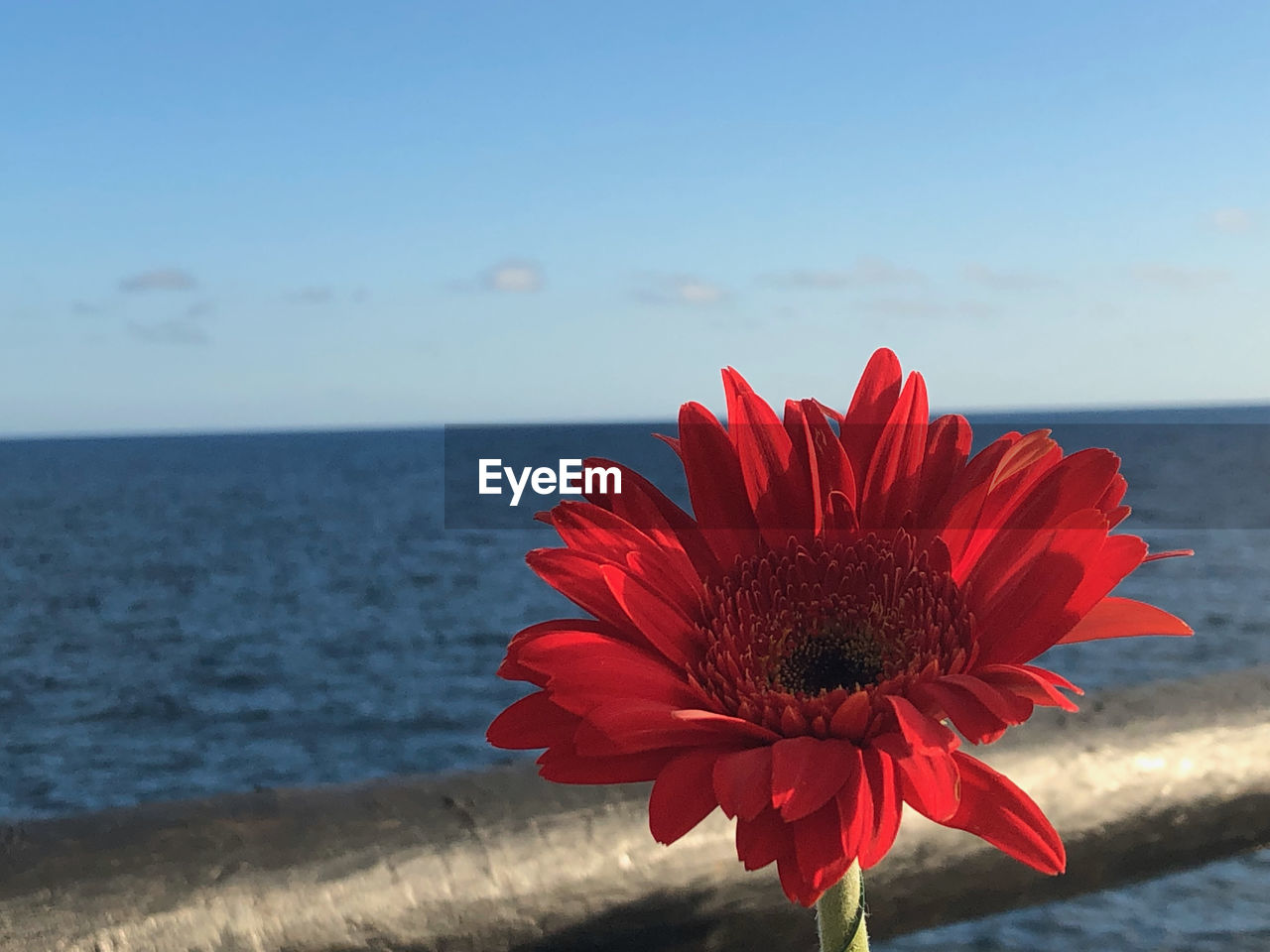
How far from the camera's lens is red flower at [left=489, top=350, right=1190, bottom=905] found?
41cm

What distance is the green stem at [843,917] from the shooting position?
47 cm

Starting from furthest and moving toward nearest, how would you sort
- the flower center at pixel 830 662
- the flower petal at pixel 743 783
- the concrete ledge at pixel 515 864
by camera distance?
the concrete ledge at pixel 515 864, the flower center at pixel 830 662, the flower petal at pixel 743 783

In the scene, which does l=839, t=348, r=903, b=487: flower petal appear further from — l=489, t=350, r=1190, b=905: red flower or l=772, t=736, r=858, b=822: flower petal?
l=772, t=736, r=858, b=822: flower petal

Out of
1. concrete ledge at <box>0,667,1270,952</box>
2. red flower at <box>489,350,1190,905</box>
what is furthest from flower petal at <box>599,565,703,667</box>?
concrete ledge at <box>0,667,1270,952</box>

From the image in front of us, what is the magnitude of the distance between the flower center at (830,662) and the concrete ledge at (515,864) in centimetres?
50

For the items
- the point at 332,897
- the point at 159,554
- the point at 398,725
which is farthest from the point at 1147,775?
the point at 159,554

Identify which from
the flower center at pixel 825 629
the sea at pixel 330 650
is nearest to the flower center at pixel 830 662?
the flower center at pixel 825 629

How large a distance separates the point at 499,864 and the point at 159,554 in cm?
3864

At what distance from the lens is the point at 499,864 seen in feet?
3.14

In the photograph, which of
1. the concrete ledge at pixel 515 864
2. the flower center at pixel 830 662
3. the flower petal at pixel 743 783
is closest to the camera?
the flower petal at pixel 743 783

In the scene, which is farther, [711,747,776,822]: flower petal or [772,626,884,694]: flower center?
[772,626,884,694]: flower center

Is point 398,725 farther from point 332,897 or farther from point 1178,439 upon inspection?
point 1178,439

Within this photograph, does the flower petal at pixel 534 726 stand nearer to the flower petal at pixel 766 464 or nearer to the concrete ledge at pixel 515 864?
the flower petal at pixel 766 464

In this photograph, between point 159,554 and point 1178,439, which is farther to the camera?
point 1178,439
